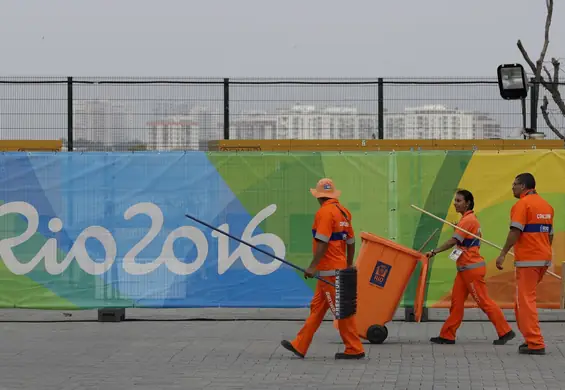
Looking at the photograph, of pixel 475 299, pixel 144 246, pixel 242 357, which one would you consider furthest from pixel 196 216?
pixel 475 299

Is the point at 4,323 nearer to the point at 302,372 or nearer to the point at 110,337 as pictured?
the point at 110,337

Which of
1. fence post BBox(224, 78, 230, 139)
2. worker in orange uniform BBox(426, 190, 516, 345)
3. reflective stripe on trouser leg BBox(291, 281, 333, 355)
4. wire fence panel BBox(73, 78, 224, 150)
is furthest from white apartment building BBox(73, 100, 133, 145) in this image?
reflective stripe on trouser leg BBox(291, 281, 333, 355)

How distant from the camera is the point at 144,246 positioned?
15820 mm

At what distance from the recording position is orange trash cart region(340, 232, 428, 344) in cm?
1362

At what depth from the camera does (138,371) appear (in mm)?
11586

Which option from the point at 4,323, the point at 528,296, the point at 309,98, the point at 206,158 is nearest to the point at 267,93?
the point at 309,98

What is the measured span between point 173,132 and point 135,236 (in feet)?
14.7

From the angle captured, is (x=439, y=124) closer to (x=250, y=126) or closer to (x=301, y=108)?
(x=301, y=108)

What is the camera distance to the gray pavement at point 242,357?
10898 millimetres

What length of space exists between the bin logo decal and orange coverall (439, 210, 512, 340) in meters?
0.76

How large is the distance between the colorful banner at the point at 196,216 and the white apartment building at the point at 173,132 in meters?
4.08

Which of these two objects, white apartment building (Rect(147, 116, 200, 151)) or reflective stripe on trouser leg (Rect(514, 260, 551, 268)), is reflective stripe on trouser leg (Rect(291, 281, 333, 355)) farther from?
white apartment building (Rect(147, 116, 200, 151))

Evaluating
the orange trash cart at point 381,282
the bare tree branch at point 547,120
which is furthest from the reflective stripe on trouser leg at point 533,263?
the bare tree branch at point 547,120

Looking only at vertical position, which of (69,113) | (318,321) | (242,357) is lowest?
(242,357)
